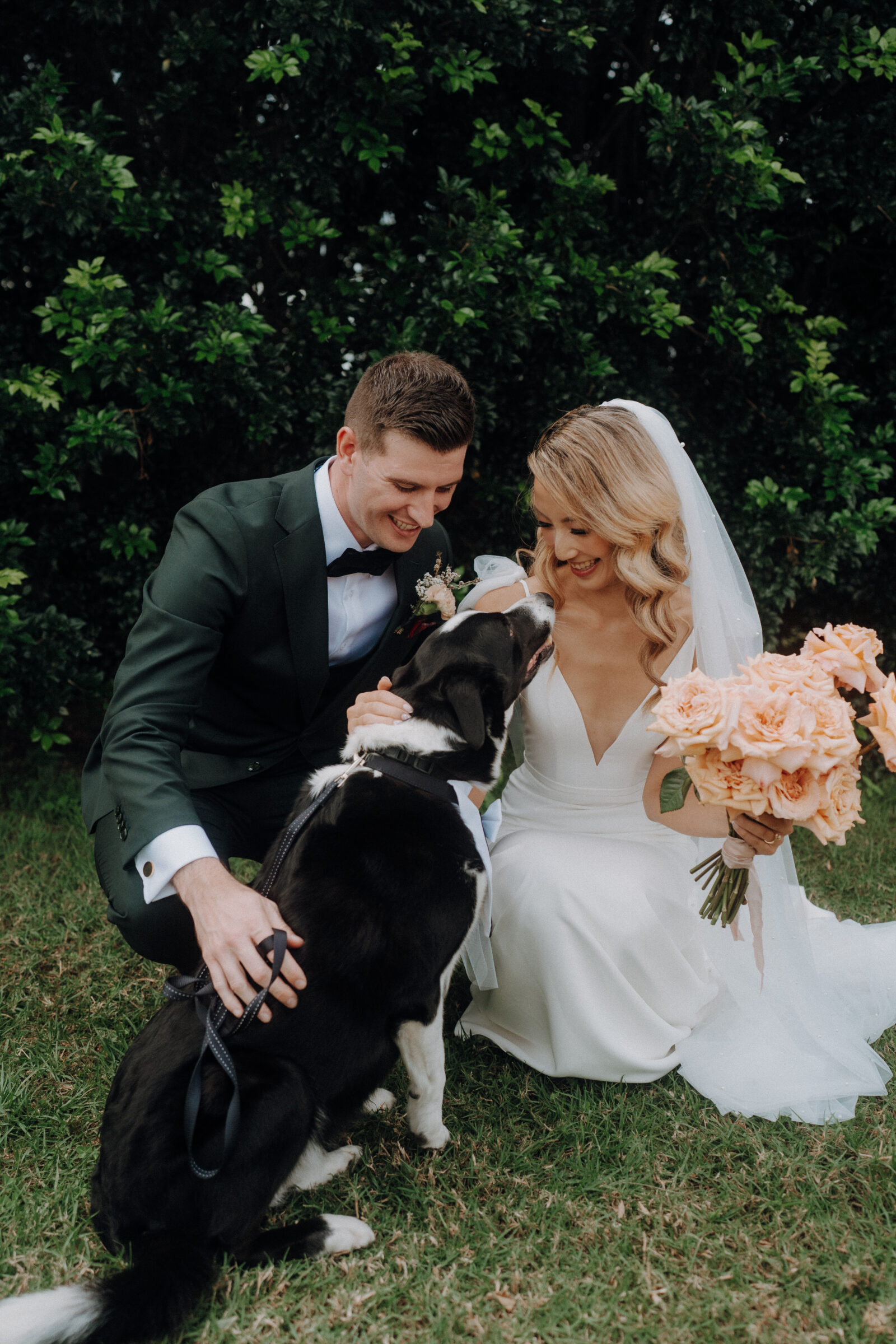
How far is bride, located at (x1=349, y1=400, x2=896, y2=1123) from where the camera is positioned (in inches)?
103

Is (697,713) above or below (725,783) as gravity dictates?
above

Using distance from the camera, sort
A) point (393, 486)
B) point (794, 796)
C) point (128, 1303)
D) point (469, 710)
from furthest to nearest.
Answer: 1. point (393, 486)
2. point (469, 710)
3. point (794, 796)
4. point (128, 1303)

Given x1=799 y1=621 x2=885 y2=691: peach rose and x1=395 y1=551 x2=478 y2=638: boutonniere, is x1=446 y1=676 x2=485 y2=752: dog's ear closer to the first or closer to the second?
x1=395 y1=551 x2=478 y2=638: boutonniere

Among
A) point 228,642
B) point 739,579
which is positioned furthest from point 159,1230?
point 739,579

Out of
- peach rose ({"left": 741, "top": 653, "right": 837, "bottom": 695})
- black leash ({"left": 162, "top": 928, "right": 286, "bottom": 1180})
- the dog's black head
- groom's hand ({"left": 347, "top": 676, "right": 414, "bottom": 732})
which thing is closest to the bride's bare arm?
peach rose ({"left": 741, "top": 653, "right": 837, "bottom": 695})

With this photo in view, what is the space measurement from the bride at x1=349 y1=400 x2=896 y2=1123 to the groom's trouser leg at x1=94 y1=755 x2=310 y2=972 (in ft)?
2.49

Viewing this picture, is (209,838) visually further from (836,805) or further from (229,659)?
(836,805)

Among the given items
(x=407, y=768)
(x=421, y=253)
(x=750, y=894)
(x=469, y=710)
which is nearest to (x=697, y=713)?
(x=469, y=710)

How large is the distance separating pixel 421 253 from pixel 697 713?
127 inches

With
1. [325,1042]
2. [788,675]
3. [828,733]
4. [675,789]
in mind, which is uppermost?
[788,675]

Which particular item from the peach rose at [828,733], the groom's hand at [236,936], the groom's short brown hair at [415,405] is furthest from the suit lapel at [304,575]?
the peach rose at [828,733]

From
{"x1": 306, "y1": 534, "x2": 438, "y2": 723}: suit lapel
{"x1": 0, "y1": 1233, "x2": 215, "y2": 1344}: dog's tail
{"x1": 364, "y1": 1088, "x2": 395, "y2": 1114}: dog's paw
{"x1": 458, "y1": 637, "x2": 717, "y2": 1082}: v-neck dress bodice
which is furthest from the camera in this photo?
{"x1": 306, "y1": 534, "x2": 438, "y2": 723}: suit lapel

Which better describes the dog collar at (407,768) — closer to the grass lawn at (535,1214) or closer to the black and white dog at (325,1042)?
the black and white dog at (325,1042)

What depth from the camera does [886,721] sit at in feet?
6.32
